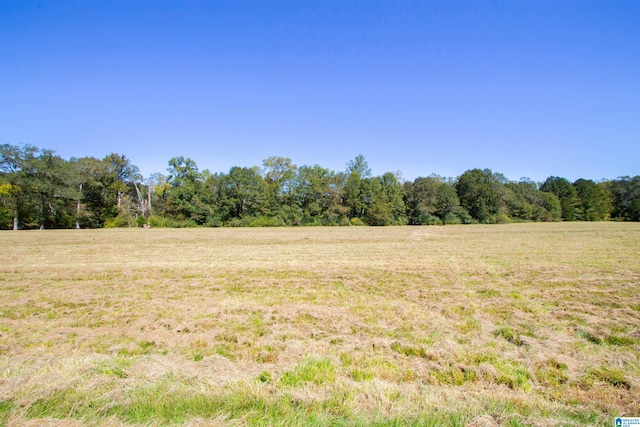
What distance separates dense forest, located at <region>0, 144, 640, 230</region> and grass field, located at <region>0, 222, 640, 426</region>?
4977 cm

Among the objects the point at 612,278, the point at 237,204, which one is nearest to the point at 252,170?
the point at 237,204

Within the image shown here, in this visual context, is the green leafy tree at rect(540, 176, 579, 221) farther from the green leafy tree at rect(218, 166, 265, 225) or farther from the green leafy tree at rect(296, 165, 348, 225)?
the green leafy tree at rect(218, 166, 265, 225)

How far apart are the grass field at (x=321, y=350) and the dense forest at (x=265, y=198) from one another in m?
49.8

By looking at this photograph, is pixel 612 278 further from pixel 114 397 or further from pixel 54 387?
pixel 54 387

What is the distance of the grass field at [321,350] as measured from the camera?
287 cm

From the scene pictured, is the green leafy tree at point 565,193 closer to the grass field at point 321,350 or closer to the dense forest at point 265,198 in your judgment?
the dense forest at point 265,198

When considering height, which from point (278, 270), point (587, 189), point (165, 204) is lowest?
point (278, 270)

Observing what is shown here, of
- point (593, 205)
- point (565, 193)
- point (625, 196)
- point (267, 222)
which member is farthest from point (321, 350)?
point (625, 196)

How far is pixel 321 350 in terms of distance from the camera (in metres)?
4.45

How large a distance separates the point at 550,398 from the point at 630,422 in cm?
61

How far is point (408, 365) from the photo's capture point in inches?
156

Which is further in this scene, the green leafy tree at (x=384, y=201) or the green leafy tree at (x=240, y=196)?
the green leafy tree at (x=384, y=201)

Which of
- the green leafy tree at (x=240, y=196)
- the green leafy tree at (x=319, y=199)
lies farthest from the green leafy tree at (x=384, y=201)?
the green leafy tree at (x=240, y=196)

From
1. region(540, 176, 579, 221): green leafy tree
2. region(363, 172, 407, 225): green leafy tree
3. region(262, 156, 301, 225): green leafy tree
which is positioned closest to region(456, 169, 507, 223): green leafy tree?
region(363, 172, 407, 225): green leafy tree
